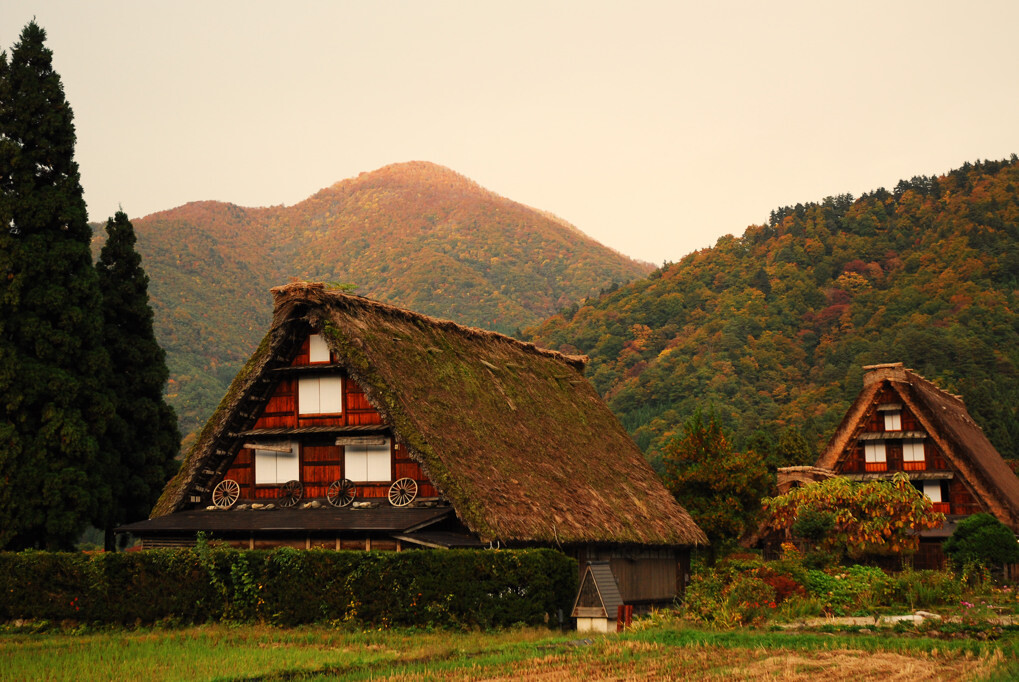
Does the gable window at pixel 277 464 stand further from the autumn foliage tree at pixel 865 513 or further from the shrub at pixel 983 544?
the shrub at pixel 983 544

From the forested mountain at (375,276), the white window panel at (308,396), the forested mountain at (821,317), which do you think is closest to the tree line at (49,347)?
the white window panel at (308,396)

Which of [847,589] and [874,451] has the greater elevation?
[874,451]

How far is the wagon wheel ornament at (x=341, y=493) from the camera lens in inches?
1152

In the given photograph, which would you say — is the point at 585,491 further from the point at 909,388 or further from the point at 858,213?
the point at 858,213

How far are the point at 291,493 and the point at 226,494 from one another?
90.7 inches

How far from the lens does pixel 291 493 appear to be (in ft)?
99.2

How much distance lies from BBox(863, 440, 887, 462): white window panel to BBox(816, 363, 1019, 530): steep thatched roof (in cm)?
86

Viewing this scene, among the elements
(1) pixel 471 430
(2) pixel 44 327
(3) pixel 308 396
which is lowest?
(1) pixel 471 430

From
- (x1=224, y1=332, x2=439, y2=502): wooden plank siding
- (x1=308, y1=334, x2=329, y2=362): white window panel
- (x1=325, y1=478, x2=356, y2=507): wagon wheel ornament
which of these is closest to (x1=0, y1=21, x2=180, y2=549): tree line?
(x1=224, y1=332, x2=439, y2=502): wooden plank siding

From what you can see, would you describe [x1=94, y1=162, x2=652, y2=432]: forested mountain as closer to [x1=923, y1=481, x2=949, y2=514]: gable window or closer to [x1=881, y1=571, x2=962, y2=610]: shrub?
[x1=923, y1=481, x2=949, y2=514]: gable window

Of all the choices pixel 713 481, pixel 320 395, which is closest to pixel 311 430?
pixel 320 395

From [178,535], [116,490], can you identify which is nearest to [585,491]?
[178,535]

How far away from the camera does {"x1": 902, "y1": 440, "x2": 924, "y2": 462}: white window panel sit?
49325 millimetres

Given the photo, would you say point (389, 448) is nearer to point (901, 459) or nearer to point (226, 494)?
point (226, 494)
